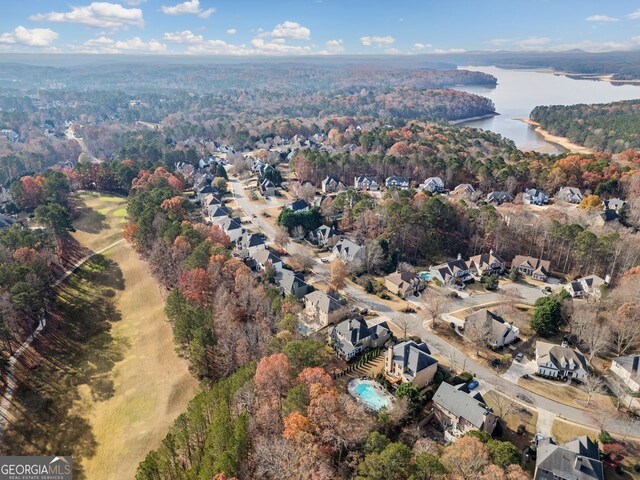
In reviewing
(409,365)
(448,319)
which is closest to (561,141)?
(448,319)

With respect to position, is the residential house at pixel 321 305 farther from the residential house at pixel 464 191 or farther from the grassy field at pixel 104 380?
the residential house at pixel 464 191

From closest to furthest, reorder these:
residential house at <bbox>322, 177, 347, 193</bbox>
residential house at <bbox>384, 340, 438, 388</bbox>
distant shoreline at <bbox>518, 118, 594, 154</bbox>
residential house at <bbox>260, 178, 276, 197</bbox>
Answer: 1. residential house at <bbox>384, 340, 438, 388</bbox>
2. residential house at <bbox>260, 178, 276, 197</bbox>
3. residential house at <bbox>322, 177, 347, 193</bbox>
4. distant shoreline at <bbox>518, 118, 594, 154</bbox>

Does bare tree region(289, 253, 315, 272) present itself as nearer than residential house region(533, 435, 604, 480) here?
No

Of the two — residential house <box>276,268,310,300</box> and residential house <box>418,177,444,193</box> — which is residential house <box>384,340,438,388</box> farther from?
residential house <box>418,177,444,193</box>

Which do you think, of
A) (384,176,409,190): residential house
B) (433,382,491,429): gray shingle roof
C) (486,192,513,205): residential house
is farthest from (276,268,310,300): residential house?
(486,192,513,205): residential house

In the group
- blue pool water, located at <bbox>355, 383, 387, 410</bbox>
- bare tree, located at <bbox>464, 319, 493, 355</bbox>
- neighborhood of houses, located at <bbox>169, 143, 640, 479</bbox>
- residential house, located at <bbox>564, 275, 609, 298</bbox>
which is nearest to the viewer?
neighborhood of houses, located at <bbox>169, 143, 640, 479</bbox>

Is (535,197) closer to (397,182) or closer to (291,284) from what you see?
(397,182)

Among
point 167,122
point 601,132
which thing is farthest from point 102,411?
point 167,122
